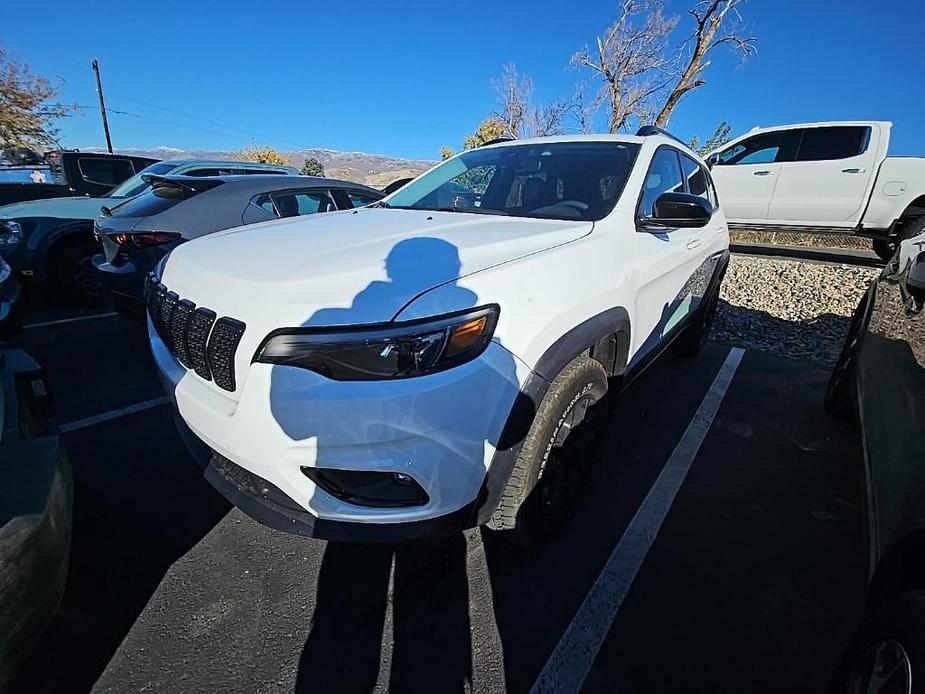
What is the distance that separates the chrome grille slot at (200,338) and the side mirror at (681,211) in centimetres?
211

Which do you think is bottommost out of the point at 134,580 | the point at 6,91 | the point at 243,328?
the point at 134,580

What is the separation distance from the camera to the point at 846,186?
7.62 metres

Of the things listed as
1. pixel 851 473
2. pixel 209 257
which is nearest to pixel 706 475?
pixel 851 473

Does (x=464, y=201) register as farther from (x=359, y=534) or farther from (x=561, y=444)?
(x=359, y=534)

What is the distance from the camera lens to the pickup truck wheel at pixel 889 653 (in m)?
0.95

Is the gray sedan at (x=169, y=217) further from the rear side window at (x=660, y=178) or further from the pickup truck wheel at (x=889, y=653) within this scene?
the pickup truck wheel at (x=889, y=653)

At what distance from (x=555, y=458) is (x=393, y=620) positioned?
0.92 m

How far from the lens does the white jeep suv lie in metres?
1.31

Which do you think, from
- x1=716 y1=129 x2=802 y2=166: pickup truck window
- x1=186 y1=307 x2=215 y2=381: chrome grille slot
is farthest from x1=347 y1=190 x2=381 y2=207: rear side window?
x1=716 y1=129 x2=802 y2=166: pickup truck window

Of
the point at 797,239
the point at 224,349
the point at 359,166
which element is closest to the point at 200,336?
the point at 224,349

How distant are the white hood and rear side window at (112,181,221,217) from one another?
234 cm

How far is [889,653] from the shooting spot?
1055mm

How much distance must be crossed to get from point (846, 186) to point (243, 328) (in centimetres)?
1000

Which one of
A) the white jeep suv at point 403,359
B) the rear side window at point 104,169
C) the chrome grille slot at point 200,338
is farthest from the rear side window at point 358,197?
the rear side window at point 104,169
